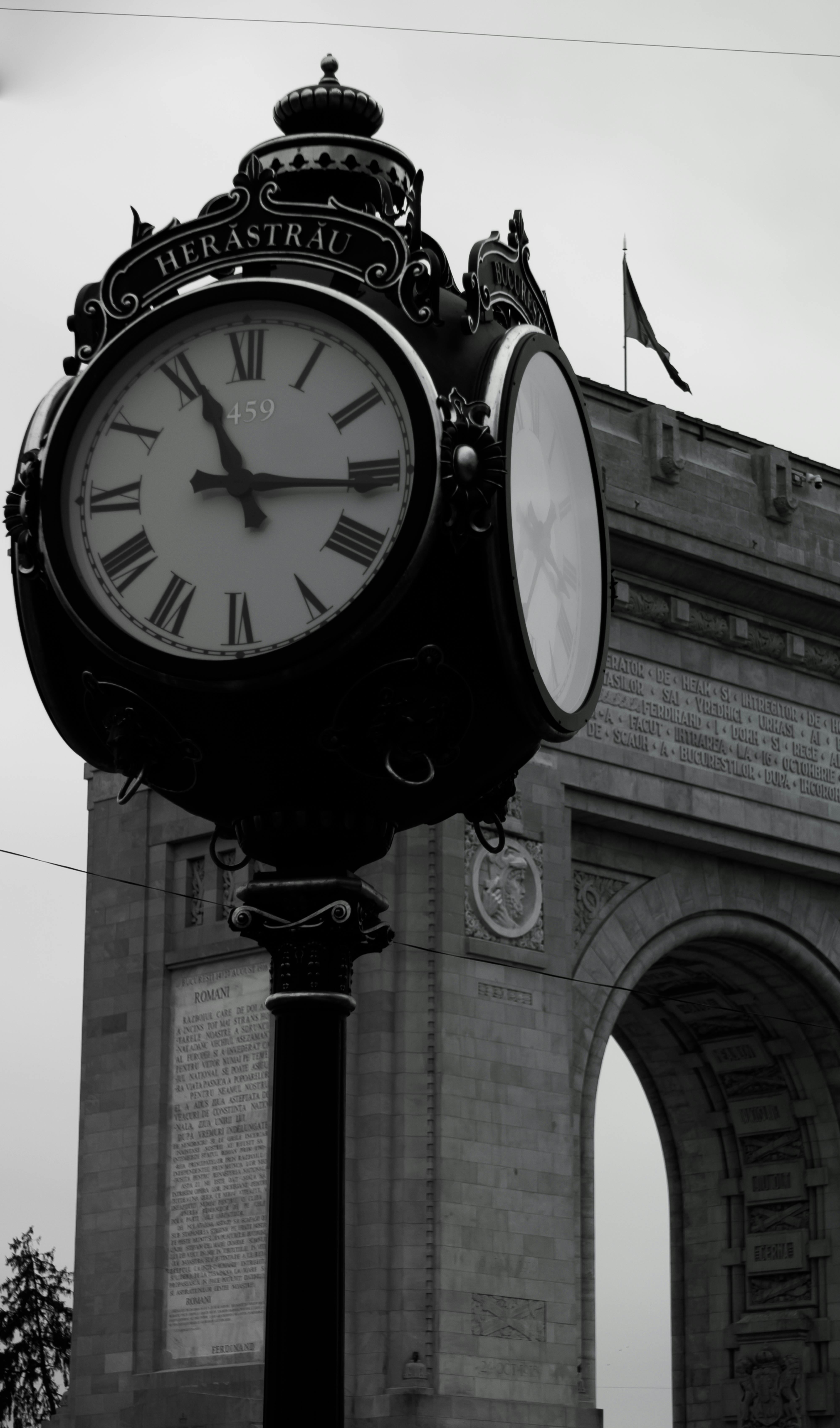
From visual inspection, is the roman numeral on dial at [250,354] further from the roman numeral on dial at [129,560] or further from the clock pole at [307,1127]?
the clock pole at [307,1127]

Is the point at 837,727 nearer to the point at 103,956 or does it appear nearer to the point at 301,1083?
the point at 103,956

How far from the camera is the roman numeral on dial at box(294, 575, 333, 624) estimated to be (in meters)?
2.60

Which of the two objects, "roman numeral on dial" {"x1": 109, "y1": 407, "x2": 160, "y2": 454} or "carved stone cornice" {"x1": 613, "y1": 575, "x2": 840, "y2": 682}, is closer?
"roman numeral on dial" {"x1": 109, "y1": 407, "x2": 160, "y2": 454}

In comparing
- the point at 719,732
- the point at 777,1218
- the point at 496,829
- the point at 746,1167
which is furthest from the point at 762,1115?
the point at 496,829

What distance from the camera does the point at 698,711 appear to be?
24.9m

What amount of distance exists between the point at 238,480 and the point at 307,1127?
29.0 inches

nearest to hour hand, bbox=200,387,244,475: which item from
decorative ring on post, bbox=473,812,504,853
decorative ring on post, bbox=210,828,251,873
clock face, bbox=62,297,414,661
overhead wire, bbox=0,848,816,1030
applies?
clock face, bbox=62,297,414,661

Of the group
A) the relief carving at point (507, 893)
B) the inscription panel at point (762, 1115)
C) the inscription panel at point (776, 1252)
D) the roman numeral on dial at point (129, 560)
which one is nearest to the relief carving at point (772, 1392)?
the inscription panel at point (776, 1252)

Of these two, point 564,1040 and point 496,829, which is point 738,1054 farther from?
point 496,829

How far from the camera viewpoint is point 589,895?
24.2 metres

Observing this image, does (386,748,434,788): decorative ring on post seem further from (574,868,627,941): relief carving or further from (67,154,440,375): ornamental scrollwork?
(574,868,627,941): relief carving

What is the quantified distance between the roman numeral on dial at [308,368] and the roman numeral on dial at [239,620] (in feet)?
0.83

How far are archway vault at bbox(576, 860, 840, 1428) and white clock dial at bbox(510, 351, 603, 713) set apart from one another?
21.2 meters

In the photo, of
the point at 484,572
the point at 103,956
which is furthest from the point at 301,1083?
the point at 103,956
